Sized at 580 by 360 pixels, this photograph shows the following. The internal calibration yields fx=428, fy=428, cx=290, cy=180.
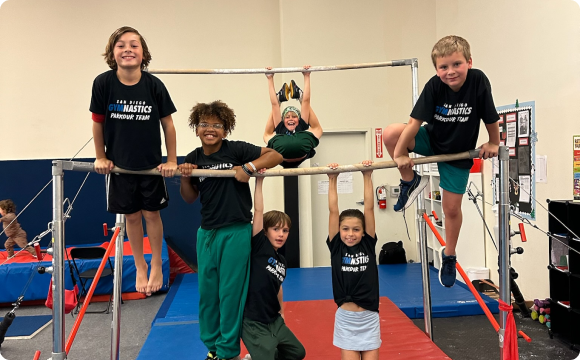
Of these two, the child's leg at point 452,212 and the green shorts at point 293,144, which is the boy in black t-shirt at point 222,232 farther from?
the child's leg at point 452,212

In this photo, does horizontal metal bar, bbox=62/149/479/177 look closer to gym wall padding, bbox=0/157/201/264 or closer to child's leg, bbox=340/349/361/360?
child's leg, bbox=340/349/361/360

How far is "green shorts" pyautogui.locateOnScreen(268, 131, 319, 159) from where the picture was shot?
3.17 meters

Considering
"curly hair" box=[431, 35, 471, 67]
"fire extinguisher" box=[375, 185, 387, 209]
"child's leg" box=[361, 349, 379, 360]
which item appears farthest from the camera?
"fire extinguisher" box=[375, 185, 387, 209]

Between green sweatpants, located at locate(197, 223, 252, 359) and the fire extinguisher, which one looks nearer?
green sweatpants, located at locate(197, 223, 252, 359)

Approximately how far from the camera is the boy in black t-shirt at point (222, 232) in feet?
7.61

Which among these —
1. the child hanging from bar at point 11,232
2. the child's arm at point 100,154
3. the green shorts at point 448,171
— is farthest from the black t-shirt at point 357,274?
the child hanging from bar at point 11,232

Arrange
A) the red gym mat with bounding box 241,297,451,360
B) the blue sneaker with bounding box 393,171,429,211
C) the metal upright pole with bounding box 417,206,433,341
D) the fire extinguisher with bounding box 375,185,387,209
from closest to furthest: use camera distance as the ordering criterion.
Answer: the blue sneaker with bounding box 393,171,429,211 < the red gym mat with bounding box 241,297,451,360 < the metal upright pole with bounding box 417,206,433,341 < the fire extinguisher with bounding box 375,185,387,209

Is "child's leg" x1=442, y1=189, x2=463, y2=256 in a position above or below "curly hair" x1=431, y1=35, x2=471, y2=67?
below

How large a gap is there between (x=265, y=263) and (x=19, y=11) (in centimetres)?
673

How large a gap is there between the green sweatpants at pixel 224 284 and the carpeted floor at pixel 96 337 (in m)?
2.01

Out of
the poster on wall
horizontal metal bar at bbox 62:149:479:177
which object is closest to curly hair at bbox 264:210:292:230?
horizontal metal bar at bbox 62:149:479:177

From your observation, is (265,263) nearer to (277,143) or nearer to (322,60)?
(277,143)

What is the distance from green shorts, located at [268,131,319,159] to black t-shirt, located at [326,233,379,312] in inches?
37.0

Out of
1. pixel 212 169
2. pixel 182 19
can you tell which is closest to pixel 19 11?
pixel 182 19
